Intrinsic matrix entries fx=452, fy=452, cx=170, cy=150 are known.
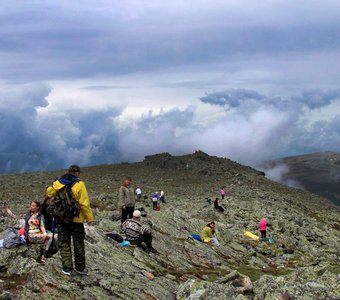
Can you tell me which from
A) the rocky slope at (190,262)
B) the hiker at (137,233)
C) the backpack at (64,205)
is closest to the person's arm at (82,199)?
the backpack at (64,205)

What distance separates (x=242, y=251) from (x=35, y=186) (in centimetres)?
6183

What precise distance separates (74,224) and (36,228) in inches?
186

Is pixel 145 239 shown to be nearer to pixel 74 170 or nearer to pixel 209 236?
pixel 74 170

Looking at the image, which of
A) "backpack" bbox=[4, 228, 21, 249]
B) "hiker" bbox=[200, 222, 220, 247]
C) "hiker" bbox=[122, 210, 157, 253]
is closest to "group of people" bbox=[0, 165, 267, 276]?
"hiker" bbox=[122, 210, 157, 253]

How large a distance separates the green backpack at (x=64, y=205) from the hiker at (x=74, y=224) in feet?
0.40

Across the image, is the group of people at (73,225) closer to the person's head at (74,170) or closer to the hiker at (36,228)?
the person's head at (74,170)

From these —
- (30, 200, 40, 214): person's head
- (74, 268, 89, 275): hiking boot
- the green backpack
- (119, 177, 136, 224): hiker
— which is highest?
the green backpack

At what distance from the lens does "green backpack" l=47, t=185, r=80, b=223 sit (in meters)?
15.5

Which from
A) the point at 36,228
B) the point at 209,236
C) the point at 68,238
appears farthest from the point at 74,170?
the point at 209,236

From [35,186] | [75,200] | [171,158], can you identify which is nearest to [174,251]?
[75,200]

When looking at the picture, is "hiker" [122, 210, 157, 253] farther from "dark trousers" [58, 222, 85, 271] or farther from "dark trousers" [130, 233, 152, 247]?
"dark trousers" [58, 222, 85, 271]

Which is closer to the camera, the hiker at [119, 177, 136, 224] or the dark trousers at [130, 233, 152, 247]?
the dark trousers at [130, 233, 152, 247]

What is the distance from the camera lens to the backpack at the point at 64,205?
1548cm

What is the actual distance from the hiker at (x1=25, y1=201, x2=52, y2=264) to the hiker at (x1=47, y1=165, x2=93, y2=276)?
11.2 feet
